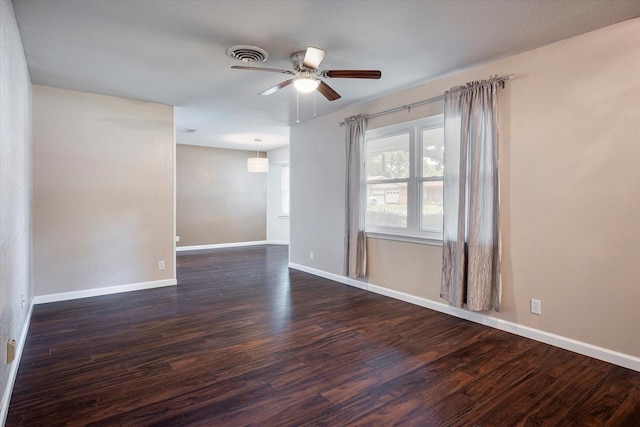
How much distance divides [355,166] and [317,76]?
1.78m

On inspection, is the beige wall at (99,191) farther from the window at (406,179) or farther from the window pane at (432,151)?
the window pane at (432,151)

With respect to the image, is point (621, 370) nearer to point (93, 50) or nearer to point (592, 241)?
point (592, 241)

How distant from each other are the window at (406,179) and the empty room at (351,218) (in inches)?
1.1

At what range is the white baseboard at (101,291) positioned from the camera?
13.4 feet

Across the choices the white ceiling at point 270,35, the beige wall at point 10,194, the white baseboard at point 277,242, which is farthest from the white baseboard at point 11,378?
the white baseboard at point 277,242

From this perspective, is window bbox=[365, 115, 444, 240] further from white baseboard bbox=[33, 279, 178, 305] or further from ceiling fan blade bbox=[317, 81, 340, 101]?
white baseboard bbox=[33, 279, 178, 305]

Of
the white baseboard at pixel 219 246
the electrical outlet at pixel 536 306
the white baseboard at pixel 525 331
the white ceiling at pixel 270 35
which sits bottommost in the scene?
the white baseboard at pixel 525 331

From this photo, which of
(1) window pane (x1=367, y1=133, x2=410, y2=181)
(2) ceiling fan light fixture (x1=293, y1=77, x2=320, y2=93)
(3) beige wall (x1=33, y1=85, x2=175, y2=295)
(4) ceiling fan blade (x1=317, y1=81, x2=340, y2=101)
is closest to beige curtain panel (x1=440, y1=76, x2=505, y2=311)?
(1) window pane (x1=367, y1=133, x2=410, y2=181)

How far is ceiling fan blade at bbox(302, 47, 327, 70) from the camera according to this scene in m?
2.62

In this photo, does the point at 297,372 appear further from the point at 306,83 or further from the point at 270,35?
the point at 270,35

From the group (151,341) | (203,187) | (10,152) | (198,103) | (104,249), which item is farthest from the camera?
(203,187)

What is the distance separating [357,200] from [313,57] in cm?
232

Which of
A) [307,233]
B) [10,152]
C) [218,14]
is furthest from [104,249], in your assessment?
[218,14]

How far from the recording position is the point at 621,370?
2508 mm
